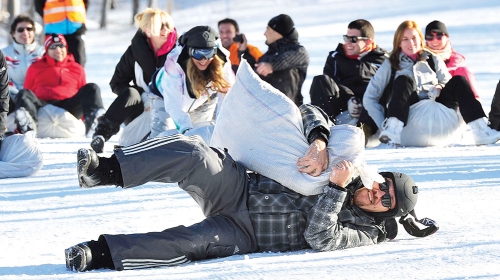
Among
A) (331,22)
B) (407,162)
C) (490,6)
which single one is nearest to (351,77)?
(407,162)

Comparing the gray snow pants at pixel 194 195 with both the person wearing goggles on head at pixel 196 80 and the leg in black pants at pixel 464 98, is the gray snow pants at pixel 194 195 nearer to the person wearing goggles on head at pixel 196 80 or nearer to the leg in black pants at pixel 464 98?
the person wearing goggles on head at pixel 196 80

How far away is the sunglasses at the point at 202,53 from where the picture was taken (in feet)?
20.6

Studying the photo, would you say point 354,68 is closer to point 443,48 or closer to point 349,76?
point 349,76

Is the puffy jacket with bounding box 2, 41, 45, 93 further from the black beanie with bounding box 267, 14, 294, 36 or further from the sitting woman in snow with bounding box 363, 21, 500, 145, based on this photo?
the sitting woman in snow with bounding box 363, 21, 500, 145

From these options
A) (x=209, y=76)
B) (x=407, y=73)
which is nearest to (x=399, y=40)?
(x=407, y=73)

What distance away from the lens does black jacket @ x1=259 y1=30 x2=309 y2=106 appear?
27.7 ft

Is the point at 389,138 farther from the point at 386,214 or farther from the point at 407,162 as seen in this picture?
the point at 386,214

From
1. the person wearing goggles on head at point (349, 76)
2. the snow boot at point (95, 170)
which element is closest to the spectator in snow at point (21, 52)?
the person wearing goggles on head at point (349, 76)

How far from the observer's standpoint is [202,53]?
20.6 feet

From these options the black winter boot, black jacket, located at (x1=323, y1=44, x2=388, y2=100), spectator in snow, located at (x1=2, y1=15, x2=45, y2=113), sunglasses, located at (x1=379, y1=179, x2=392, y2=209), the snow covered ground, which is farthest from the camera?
spectator in snow, located at (x1=2, y1=15, x2=45, y2=113)

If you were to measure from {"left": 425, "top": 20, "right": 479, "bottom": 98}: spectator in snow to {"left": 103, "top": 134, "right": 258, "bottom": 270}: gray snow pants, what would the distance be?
14.2ft

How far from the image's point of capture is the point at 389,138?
7.64m

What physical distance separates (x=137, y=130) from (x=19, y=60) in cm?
215

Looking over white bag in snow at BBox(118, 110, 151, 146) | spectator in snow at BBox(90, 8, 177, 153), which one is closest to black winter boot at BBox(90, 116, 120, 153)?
spectator in snow at BBox(90, 8, 177, 153)
